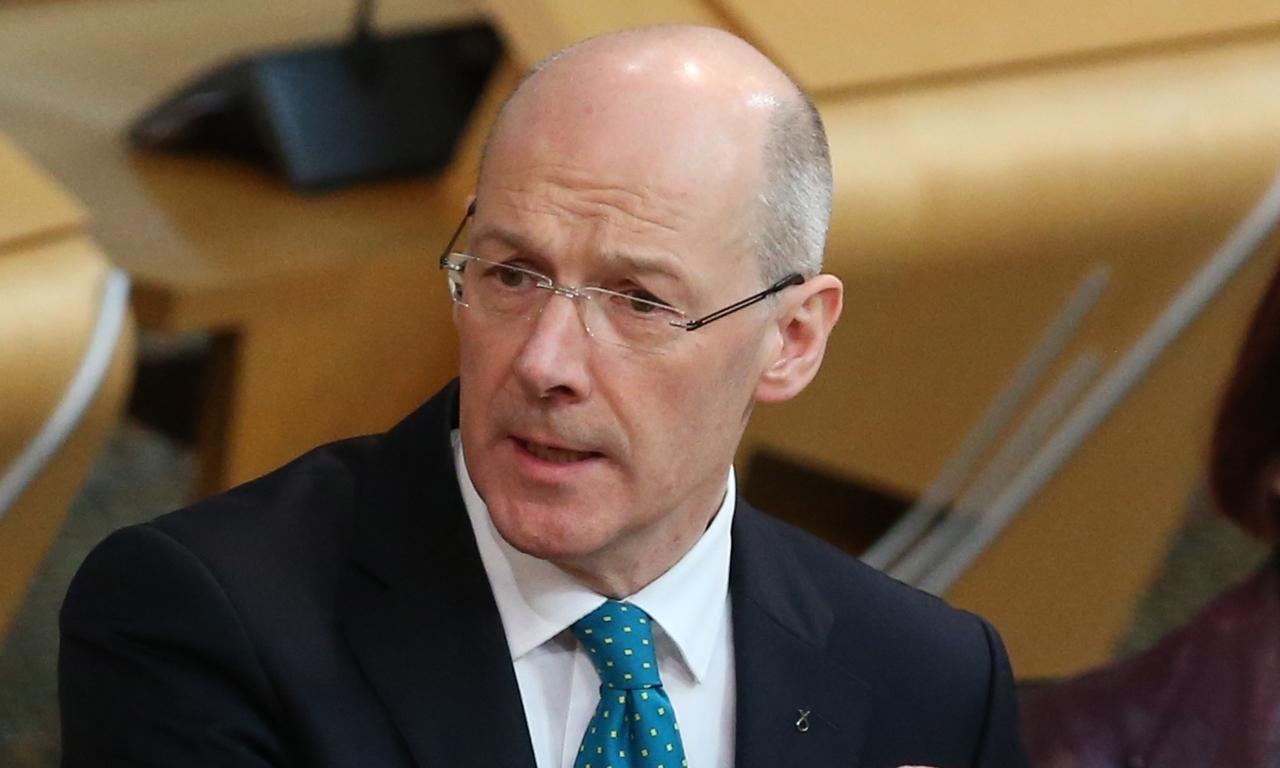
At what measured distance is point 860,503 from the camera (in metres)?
2.09

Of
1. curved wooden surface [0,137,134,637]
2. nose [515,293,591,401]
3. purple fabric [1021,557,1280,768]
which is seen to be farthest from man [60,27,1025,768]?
curved wooden surface [0,137,134,637]

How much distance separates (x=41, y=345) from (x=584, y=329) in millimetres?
638

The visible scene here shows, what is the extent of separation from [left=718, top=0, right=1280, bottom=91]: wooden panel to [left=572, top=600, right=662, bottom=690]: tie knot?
743 millimetres

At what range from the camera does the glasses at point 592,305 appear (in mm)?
1256

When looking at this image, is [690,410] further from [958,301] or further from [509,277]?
[958,301]

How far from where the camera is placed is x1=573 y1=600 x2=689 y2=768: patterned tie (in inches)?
52.4

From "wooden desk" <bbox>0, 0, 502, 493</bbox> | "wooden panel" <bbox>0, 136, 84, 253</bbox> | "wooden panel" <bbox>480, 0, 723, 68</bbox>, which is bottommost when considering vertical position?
"wooden desk" <bbox>0, 0, 502, 493</bbox>

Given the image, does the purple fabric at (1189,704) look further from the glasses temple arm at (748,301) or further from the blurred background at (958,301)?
the glasses temple arm at (748,301)

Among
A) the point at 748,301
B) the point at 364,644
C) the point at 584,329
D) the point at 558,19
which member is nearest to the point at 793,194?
the point at 748,301

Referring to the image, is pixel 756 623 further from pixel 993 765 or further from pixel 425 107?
pixel 425 107

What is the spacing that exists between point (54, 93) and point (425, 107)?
0.54 metres

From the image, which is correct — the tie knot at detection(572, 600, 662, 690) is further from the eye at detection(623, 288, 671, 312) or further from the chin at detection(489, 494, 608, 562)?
the eye at detection(623, 288, 671, 312)

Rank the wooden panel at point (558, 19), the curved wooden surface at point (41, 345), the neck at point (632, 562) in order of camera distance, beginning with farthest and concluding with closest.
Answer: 1. the wooden panel at point (558, 19)
2. the curved wooden surface at point (41, 345)
3. the neck at point (632, 562)

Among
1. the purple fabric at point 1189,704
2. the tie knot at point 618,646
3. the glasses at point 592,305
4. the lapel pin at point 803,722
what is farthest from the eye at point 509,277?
the purple fabric at point 1189,704
